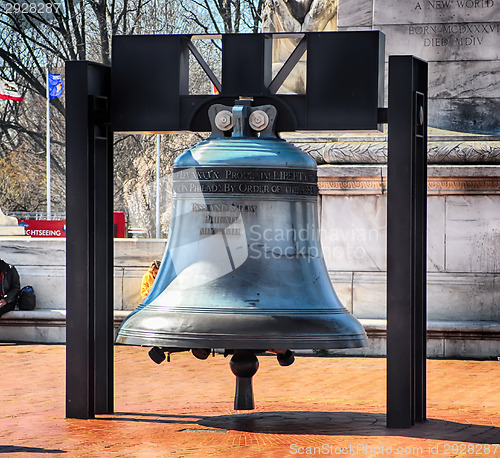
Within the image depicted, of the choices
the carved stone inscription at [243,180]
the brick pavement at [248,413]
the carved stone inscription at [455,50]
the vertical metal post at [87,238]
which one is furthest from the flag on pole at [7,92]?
the carved stone inscription at [243,180]

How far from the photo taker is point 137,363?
38.0 ft

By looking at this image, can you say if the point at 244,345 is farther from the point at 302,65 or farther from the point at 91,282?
the point at 302,65

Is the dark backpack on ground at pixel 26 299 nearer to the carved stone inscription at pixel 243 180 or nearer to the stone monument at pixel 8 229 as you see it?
the carved stone inscription at pixel 243 180

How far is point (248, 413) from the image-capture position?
7520 millimetres

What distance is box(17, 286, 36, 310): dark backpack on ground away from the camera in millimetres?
13312

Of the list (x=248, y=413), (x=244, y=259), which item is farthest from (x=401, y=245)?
(x=248, y=413)

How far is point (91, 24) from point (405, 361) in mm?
30768

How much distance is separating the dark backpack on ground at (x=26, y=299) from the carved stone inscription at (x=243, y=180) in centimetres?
746

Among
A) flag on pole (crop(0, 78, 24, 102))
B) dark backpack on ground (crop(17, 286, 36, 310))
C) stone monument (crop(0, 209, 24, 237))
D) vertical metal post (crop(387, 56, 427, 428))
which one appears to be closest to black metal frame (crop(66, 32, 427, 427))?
vertical metal post (crop(387, 56, 427, 428))

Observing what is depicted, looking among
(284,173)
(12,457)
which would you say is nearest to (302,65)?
(284,173)

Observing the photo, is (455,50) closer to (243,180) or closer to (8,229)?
(243,180)

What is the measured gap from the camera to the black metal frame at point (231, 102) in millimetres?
6602

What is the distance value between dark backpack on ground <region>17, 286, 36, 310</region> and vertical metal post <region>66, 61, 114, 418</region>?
6.26 metres

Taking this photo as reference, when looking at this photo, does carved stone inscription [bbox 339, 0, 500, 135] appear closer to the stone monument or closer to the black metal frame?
the black metal frame
